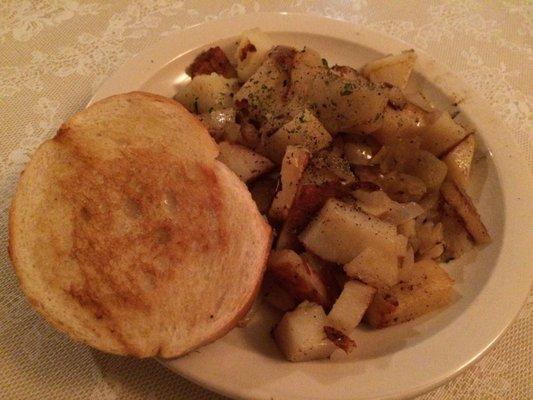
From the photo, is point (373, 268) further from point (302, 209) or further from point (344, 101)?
point (344, 101)

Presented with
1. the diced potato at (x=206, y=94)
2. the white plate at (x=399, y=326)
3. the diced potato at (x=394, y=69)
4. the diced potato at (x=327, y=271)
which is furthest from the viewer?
the diced potato at (x=394, y=69)

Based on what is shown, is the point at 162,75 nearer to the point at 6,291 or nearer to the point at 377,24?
the point at 6,291

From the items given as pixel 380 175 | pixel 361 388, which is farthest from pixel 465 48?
pixel 361 388

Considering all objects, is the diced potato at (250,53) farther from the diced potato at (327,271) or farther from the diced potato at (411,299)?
the diced potato at (411,299)

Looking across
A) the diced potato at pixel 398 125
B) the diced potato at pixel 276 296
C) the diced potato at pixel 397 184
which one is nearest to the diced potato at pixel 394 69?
the diced potato at pixel 398 125

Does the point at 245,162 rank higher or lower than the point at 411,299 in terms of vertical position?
higher

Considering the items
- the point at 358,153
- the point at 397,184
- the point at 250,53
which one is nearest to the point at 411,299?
the point at 397,184
